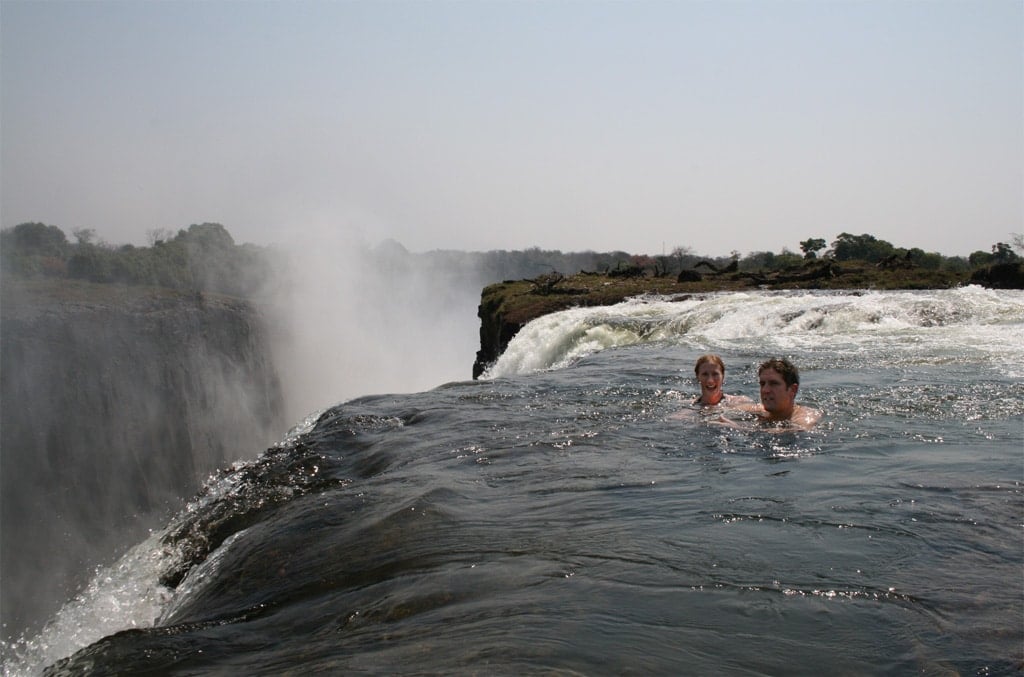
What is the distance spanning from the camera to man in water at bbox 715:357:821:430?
6.91 meters

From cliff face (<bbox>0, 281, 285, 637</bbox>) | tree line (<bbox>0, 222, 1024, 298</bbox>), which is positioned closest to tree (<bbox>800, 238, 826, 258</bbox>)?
tree line (<bbox>0, 222, 1024, 298</bbox>)

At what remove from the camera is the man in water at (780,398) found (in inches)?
272

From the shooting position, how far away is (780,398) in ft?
22.9

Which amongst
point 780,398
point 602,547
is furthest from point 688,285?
point 602,547

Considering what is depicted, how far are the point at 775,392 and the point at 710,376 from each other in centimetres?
82

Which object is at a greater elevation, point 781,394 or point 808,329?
point 808,329

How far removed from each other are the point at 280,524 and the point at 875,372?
7.35 m

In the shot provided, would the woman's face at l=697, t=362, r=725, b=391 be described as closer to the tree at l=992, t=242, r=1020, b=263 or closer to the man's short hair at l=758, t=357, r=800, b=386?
the man's short hair at l=758, t=357, r=800, b=386

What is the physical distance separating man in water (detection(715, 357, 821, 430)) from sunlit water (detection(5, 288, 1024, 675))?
0.85 feet

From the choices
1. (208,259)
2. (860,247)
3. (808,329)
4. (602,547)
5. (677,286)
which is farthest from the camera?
(208,259)

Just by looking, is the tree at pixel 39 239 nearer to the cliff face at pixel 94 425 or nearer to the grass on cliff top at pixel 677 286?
the cliff face at pixel 94 425

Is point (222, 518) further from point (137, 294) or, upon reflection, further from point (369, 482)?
point (137, 294)

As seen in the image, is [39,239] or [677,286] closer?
[677,286]

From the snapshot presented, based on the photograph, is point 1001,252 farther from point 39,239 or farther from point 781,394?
point 39,239
